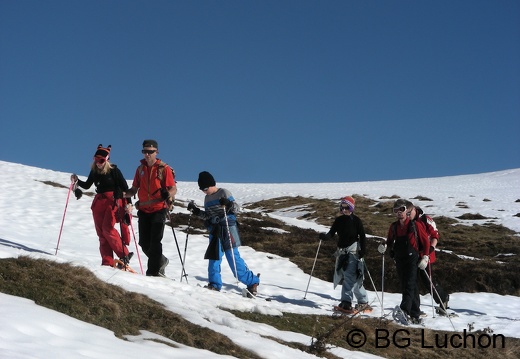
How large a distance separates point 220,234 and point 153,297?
320 centimetres

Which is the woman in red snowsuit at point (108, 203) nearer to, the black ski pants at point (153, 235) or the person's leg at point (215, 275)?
the black ski pants at point (153, 235)

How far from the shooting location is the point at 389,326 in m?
9.52

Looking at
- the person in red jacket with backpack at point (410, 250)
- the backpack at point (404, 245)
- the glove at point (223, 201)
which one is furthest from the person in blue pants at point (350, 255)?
the glove at point (223, 201)

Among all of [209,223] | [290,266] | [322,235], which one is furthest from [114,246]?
[290,266]

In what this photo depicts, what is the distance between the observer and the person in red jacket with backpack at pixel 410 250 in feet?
35.8

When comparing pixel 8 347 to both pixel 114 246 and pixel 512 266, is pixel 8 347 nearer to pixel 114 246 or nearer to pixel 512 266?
pixel 114 246

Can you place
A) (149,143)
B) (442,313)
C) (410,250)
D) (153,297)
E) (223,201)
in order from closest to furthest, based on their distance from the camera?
1. (153,297)
2. (149,143)
3. (223,201)
4. (410,250)
5. (442,313)

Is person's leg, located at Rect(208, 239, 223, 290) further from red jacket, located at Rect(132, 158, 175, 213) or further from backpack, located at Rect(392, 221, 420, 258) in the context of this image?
backpack, located at Rect(392, 221, 420, 258)

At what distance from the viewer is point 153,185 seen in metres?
10.0

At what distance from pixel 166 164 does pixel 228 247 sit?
5.95 ft

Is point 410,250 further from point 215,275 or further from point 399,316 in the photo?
point 215,275

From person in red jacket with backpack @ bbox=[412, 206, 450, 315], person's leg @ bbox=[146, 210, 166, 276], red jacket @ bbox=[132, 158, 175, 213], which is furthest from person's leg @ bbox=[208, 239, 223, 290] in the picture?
person in red jacket with backpack @ bbox=[412, 206, 450, 315]

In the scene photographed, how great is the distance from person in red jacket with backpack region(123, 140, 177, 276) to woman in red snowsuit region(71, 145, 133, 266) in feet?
1.54

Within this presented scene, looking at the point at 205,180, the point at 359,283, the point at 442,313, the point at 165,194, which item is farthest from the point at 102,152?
the point at 442,313
